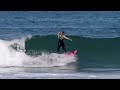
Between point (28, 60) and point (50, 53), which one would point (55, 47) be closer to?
point (50, 53)

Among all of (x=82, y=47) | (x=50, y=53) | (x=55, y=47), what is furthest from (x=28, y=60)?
(x=55, y=47)

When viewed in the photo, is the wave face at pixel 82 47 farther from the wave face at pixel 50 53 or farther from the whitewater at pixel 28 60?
the whitewater at pixel 28 60

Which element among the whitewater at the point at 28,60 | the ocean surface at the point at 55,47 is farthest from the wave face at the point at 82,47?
the whitewater at the point at 28,60

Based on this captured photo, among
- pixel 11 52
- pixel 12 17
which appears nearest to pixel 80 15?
pixel 12 17

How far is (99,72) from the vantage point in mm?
9398

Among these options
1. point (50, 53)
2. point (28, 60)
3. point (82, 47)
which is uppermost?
point (82, 47)

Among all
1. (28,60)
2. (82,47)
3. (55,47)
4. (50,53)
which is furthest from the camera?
(55,47)

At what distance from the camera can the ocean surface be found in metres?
9.33

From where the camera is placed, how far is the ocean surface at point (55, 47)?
933cm

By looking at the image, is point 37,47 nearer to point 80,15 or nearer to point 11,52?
point 11,52

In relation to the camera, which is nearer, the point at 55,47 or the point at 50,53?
the point at 50,53

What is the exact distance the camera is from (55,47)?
16.2 meters
